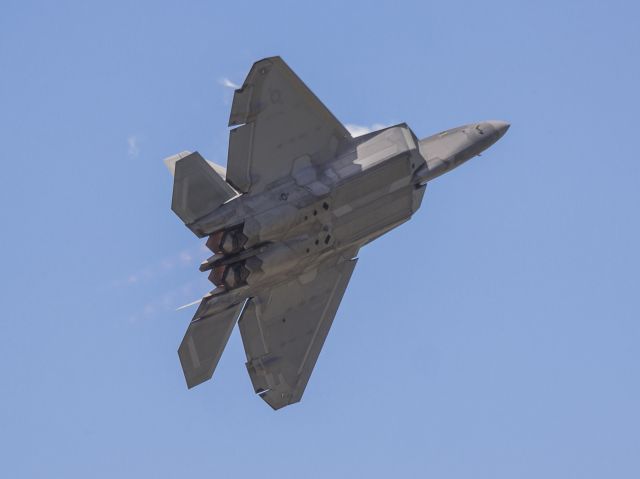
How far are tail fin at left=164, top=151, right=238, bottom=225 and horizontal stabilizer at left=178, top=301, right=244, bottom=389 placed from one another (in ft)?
8.70

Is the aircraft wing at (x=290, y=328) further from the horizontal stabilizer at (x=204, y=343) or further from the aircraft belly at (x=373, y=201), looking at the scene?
the aircraft belly at (x=373, y=201)

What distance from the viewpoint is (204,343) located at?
140ft

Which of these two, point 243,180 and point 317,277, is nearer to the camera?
point 243,180

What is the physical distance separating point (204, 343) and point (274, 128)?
5568 mm

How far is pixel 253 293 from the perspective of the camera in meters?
43.5

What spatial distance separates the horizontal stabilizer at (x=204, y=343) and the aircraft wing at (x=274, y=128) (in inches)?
135

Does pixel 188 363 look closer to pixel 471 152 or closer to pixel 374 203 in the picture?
pixel 374 203

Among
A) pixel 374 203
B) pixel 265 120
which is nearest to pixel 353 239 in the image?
pixel 374 203

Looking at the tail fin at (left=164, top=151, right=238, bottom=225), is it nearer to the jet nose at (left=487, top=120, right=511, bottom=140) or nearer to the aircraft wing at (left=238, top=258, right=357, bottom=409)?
the aircraft wing at (left=238, top=258, right=357, bottom=409)

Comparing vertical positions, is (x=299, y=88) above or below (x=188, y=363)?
above

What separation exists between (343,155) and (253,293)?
4.18 meters

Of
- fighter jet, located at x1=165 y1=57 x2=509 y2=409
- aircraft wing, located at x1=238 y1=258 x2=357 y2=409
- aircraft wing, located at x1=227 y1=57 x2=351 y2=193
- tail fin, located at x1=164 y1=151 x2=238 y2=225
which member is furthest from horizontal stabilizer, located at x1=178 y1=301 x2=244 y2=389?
aircraft wing, located at x1=227 y1=57 x2=351 y2=193

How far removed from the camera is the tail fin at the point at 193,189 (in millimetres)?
40938

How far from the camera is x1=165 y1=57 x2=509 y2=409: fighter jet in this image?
135 feet
